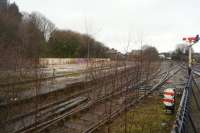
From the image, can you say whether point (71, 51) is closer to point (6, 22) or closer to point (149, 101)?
point (6, 22)

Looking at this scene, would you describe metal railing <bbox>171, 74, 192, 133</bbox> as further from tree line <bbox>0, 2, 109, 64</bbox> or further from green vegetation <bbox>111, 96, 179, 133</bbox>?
tree line <bbox>0, 2, 109, 64</bbox>

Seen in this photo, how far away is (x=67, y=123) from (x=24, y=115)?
1.73 m

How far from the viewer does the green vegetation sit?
7.28 meters

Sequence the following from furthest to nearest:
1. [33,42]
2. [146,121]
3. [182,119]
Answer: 1. [33,42]
2. [146,121]
3. [182,119]

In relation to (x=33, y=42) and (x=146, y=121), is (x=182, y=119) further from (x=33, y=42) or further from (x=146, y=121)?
(x=33, y=42)

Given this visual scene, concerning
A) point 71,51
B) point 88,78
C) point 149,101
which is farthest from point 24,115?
point 71,51

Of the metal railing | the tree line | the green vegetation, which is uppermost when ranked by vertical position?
the tree line

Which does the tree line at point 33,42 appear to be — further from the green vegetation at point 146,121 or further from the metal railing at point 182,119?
the metal railing at point 182,119

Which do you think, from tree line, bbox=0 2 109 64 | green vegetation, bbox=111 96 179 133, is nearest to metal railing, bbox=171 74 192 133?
green vegetation, bbox=111 96 179 133

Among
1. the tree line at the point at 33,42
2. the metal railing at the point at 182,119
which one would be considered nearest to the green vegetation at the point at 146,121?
the metal railing at the point at 182,119

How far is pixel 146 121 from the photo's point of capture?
8141 millimetres

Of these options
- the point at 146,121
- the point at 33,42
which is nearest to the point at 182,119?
the point at 146,121

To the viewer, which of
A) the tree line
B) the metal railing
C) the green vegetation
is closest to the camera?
the metal railing

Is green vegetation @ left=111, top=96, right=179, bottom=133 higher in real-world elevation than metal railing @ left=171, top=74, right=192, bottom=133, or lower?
lower
